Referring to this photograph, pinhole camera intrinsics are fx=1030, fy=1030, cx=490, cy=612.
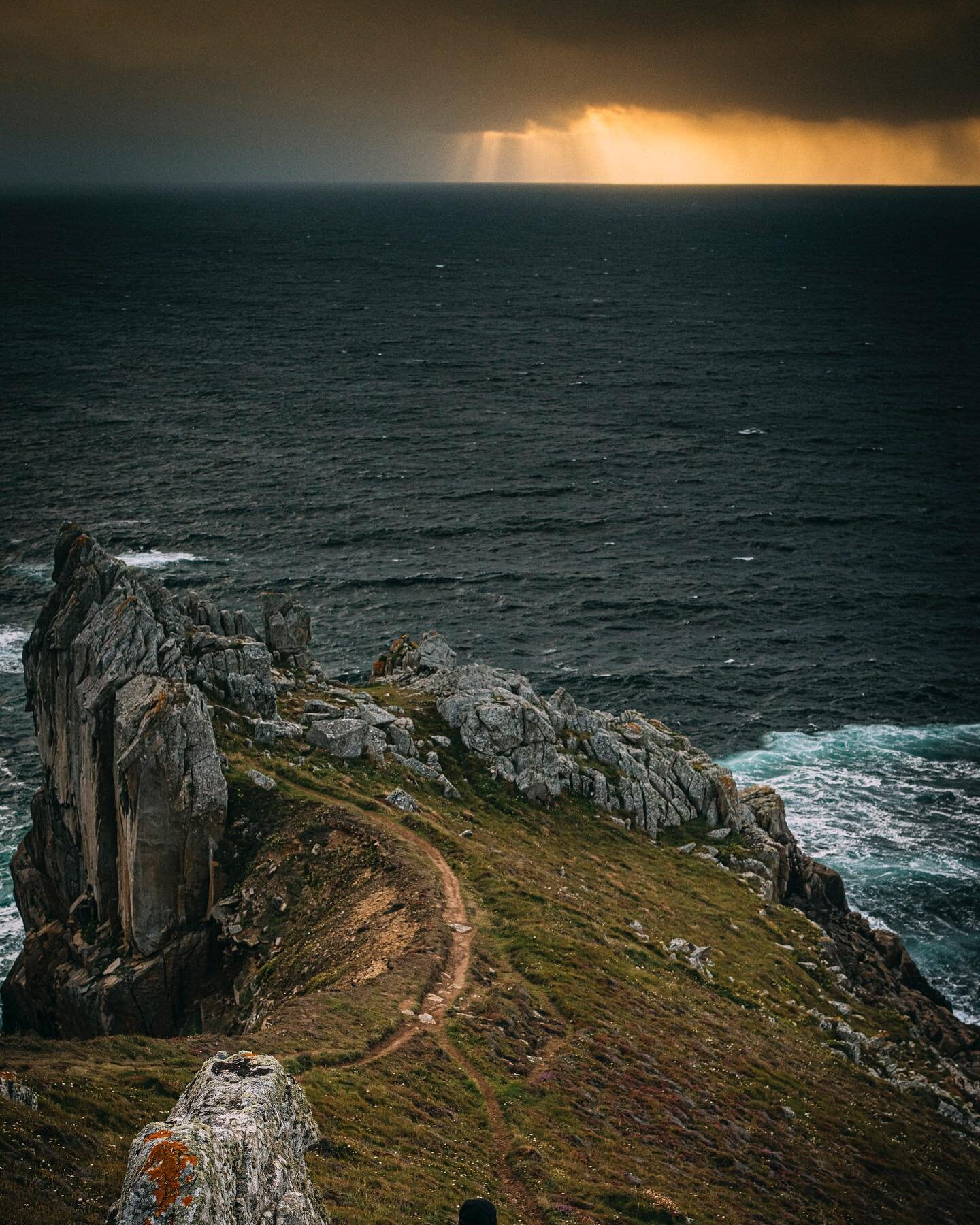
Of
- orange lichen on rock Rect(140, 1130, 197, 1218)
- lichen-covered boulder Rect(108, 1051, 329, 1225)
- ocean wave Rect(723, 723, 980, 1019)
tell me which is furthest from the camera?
ocean wave Rect(723, 723, 980, 1019)

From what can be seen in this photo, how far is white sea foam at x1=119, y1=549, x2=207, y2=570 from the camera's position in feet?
407

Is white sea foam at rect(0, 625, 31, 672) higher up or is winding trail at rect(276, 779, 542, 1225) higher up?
winding trail at rect(276, 779, 542, 1225)

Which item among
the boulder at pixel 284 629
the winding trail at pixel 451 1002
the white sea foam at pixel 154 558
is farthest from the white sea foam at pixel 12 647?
the winding trail at pixel 451 1002

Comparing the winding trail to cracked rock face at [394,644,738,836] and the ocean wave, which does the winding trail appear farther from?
the ocean wave

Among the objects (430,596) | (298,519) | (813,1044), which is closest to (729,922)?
(813,1044)

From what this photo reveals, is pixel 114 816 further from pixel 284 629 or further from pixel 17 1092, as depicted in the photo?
pixel 17 1092

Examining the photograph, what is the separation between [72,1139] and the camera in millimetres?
26141

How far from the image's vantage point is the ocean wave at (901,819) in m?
73.8

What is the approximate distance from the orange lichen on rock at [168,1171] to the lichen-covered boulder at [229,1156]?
0.04ft

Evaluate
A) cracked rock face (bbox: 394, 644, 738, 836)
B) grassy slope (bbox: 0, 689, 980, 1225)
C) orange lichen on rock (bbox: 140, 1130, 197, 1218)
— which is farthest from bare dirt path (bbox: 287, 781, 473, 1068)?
orange lichen on rock (bbox: 140, 1130, 197, 1218)

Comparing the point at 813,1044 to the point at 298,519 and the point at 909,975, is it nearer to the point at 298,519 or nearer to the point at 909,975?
the point at 909,975

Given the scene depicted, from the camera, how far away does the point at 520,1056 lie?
40.6 m

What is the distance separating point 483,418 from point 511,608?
80.5 m

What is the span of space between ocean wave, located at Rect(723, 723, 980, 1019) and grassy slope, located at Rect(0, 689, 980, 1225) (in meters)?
13.8
